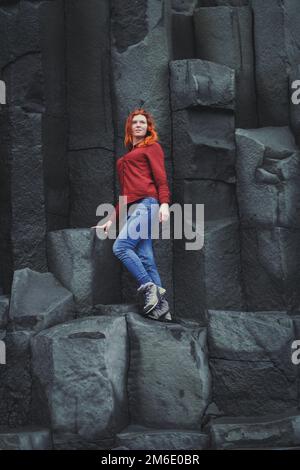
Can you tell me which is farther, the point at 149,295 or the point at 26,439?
the point at 149,295

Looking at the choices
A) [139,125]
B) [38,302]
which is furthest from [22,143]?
[38,302]

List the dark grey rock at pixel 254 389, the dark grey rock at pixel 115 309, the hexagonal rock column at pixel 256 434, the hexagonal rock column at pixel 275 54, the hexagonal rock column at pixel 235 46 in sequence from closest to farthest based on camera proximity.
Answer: the hexagonal rock column at pixel 256 434
the dark grey rock at pixel 254 389
the dark grey rock at pixel 115 309
the hexagonal rock column at pixel 275 54
the hexagonal rock column at pixel 235 46

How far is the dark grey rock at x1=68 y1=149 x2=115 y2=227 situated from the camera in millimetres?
5539

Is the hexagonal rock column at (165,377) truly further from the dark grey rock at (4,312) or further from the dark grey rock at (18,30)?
the dark grey rock at (18,30)

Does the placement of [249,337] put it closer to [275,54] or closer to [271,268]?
[271,268]

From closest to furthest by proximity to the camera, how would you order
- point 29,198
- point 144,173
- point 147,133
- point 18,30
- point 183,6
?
point 144,173 < point 147,133 < point 29,198 < point 18,30 < point 183,6

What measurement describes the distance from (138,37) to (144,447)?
3.44 meters

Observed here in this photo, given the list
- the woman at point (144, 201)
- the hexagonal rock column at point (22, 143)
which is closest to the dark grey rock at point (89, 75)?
the hexagonal rock column at point (22, 143)

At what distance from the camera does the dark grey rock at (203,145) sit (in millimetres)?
5414

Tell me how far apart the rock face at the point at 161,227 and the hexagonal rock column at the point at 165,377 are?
1cm

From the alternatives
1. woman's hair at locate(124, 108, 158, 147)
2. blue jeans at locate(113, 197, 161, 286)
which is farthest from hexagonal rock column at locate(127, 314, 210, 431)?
woman's hair at locate(124, 108, 158, 147)

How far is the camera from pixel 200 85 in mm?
5426

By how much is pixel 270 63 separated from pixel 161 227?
6.18 ft

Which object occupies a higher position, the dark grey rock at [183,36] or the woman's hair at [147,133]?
the dark grey rock at [183,36]
